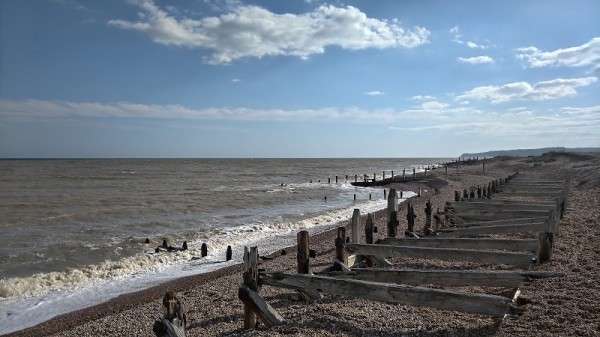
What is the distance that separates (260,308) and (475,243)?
5484 mm

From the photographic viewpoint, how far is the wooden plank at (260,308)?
6.55 meters

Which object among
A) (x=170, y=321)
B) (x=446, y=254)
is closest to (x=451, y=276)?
(x=446, y=254)

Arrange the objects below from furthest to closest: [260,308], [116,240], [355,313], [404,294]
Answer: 1. [116,240]
2. [355,313]
3. [260,308]
4. [404,294]

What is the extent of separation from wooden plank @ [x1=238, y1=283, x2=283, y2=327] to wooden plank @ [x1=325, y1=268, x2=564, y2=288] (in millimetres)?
1540

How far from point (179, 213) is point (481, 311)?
23338 mm

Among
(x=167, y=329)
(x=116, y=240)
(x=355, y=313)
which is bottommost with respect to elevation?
(x=116, y=240)

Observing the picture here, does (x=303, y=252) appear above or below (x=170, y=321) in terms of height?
above

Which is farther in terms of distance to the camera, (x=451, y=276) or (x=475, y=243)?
(x=475, y=243)

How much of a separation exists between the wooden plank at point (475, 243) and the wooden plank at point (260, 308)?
455cm

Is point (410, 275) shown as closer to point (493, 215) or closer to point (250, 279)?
point (250, 279)

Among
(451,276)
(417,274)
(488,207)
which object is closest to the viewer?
(451,276)

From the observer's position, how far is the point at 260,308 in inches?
258

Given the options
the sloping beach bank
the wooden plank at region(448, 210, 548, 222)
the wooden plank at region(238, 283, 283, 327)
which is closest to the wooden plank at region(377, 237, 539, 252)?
the sloping beach bank

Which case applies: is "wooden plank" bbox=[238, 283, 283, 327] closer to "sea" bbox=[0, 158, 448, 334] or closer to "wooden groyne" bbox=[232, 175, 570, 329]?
"wooden groyne" bbox=[232, 175, 570, 329]
